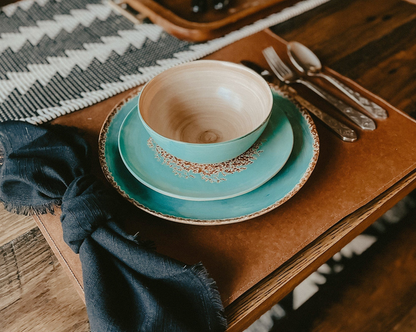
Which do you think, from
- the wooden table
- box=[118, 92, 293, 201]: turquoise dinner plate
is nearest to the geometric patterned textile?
the wooden table

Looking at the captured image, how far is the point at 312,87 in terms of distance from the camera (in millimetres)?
536

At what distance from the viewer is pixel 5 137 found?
0.43m

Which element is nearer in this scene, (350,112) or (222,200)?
(222,200)

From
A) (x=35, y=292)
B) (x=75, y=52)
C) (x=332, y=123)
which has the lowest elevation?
(x=35, y=292)

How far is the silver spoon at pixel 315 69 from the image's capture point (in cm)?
49

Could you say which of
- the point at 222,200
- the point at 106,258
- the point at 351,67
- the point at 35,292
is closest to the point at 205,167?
the point at 222,200

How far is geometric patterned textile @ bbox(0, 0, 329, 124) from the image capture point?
1.87ft

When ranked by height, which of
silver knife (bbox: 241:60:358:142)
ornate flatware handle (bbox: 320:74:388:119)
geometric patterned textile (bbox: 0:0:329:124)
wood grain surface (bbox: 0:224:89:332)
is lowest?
wood grain surface (bbox: 0:224:89:332)

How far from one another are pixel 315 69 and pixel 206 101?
231 mm

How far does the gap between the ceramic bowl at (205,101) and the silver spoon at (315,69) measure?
7.2 inches

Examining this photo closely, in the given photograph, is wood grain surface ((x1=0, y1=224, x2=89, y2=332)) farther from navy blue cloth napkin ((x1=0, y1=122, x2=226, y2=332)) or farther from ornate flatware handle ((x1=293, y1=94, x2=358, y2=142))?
ornate flatware handle ((x1=293, y1=94, x2=358, y2=142))

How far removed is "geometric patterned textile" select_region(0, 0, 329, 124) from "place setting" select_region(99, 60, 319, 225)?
0.49ft

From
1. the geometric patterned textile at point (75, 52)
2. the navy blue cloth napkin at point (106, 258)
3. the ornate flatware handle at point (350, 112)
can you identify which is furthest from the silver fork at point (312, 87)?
the navy blue cloth napkin at point (106, 258)

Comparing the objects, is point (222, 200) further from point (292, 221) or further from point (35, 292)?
point (35, 292)
